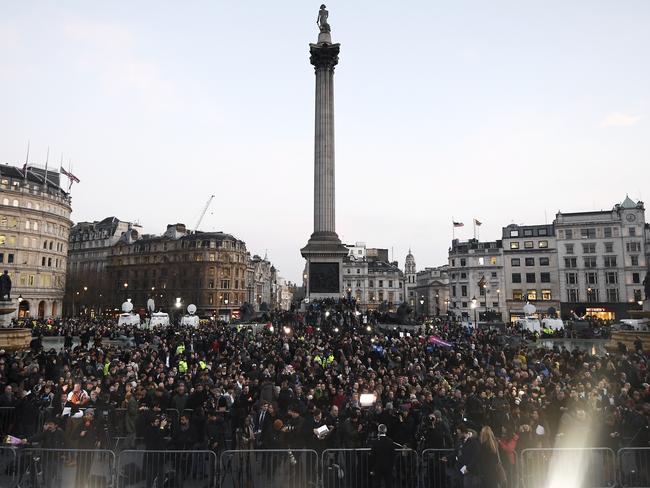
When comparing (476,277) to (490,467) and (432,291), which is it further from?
(490,467)

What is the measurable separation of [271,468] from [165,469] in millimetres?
2242

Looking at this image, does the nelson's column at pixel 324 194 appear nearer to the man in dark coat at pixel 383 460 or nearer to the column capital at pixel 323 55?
the column capital at pixel 323 55

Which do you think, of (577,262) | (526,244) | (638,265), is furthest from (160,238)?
(638,265)

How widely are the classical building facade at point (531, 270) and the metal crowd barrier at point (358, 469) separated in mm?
75883

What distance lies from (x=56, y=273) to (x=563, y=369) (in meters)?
81.5

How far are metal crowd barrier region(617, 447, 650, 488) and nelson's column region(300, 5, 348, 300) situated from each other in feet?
119

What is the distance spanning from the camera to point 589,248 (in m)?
74.8

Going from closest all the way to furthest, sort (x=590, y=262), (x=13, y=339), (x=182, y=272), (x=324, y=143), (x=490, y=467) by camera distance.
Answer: (x=490, y=467) → (x=13, y=339) → (x=324, y=143) → (x=590, y=262) → (x=182, y=272)

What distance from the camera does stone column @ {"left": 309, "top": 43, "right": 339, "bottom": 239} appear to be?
49.3 meters

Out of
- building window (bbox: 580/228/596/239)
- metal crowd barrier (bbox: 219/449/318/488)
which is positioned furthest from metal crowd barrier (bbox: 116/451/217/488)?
building window (bbox: 580/228/596/239)

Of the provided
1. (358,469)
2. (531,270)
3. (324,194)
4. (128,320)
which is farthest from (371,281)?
(358,469)

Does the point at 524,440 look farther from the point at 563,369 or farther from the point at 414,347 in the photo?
the point at 414,347

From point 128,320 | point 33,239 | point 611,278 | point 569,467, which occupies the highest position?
point 33,239

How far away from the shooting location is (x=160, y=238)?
Answer: 9962 centimetres
